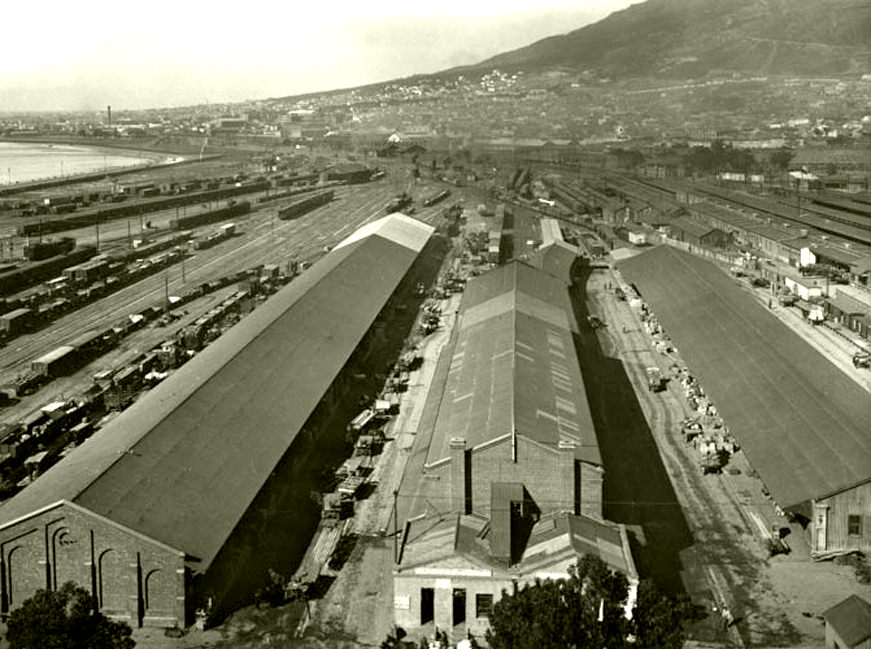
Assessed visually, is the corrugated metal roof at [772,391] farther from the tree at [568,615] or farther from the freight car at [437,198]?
the freight car at [437,198]

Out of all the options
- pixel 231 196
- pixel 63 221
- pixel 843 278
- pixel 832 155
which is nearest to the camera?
pixel 843 278

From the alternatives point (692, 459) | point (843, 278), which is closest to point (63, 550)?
point (692, 459)

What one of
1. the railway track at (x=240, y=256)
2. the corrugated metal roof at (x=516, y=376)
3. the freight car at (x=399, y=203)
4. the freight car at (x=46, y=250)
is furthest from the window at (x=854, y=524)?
the freight car at (x=399, y=203)

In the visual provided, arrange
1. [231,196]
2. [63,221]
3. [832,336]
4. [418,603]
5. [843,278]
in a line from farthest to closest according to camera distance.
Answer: [231,196] → [63,221] → [843,278] → [832,336] → [418,603]

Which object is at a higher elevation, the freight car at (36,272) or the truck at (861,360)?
the truck at (861,360)

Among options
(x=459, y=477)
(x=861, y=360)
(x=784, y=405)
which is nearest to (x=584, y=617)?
(x=459, y=477)

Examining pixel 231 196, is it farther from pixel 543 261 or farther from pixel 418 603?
pixel 418 603

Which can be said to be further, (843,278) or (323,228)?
(323,228)

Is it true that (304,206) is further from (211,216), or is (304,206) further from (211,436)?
(211,436)
